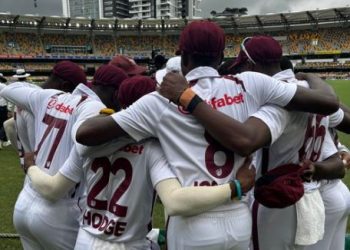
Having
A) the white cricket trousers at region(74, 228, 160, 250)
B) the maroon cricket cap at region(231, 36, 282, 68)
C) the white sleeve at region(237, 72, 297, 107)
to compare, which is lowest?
the white cricket trousers at region(74, 228, 160, 250)

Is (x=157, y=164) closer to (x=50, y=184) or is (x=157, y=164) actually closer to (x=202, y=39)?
(x=202, y=39)

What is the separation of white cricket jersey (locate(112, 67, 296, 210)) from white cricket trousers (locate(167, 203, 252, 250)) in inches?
2.9

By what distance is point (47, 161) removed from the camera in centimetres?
284

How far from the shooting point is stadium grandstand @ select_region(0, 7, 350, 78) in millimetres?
56781

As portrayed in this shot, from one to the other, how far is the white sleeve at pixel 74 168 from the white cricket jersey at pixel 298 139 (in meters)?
1.04

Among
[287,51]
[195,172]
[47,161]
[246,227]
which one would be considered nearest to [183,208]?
[195,172]

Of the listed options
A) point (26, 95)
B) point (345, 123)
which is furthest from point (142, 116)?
point (345, 123)

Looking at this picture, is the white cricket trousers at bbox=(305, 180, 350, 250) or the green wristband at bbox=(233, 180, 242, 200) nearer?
the green wristband at bbox=(233, 180, 242, 200)

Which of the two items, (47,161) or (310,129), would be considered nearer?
(310,129)

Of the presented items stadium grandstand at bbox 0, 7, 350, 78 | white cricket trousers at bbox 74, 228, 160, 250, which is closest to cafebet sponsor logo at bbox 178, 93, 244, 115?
white cricket trousers at bbox 74, 228, 160, 250

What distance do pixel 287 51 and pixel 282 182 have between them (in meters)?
60.7

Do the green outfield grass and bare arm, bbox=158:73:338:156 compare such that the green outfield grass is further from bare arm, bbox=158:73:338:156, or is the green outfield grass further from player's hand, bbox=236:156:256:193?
bare arm, bbox=158:73:338:156


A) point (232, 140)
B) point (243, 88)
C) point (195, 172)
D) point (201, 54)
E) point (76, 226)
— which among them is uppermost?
point (201, 54)

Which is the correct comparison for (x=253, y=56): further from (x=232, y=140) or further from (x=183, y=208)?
(x=183, y=208)
